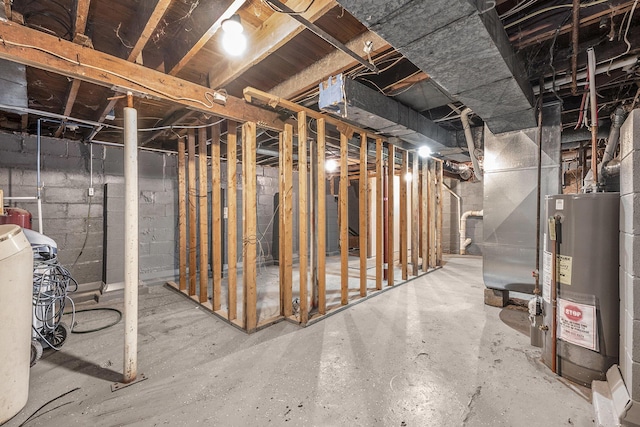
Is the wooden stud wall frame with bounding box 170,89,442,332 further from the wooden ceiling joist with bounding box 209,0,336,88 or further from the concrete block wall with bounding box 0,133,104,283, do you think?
the concrete block wall with bounding box 0,133,104,283

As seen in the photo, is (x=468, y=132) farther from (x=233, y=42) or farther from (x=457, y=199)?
(x=457, y=199)

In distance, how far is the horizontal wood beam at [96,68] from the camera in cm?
150

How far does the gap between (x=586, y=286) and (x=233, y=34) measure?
2673mm

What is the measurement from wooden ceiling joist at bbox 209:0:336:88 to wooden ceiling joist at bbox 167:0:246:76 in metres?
0.29

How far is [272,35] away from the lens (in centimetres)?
180

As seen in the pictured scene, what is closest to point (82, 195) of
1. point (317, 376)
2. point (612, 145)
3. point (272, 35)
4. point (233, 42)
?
point (233, 42)

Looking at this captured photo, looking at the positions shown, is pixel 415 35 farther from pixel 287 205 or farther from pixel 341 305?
pixel 341 305

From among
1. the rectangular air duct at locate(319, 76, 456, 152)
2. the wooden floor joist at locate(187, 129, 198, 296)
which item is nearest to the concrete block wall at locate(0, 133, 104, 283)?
the wooden floor joist at locate(187, 129, 198, 296)

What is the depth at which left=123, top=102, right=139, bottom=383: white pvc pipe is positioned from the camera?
5.83 ft

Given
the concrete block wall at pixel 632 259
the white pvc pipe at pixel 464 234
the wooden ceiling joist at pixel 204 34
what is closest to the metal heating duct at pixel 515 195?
the concrete block wall at pixel 632 259

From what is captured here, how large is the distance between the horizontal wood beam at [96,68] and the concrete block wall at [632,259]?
265cm

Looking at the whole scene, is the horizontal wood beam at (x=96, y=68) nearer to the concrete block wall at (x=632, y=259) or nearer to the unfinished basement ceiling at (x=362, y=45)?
the unfinished basement ceiling at (x=362, y=45)

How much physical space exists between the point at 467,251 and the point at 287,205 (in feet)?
18.6

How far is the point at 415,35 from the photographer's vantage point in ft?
4.71
